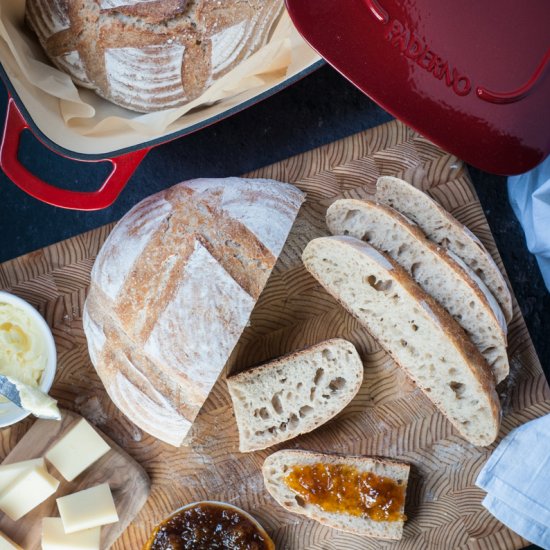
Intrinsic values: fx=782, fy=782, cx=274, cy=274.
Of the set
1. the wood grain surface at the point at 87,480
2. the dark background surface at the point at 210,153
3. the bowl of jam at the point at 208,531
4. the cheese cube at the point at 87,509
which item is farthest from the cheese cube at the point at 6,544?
the dark background surface at the point at 210,153

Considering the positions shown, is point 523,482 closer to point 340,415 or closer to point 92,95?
point 340,415

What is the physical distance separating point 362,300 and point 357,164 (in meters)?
0.41

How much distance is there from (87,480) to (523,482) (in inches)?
50.3

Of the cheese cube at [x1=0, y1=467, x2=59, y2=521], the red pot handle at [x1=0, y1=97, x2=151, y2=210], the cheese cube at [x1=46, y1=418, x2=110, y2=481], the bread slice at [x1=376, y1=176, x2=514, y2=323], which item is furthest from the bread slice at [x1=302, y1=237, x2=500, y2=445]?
the cheese cube at [x1=0, y1=467, x2=59, y2=521]

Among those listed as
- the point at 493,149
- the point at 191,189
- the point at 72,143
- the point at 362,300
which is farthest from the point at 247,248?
the point at 493,149

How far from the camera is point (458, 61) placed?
1.92 meters

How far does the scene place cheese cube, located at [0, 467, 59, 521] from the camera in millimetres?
2215

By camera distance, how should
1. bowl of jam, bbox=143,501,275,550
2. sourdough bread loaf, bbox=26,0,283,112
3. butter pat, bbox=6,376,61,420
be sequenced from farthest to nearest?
1. bowl of jam, bbox=143,501,275,550
2. butter pat, bbox=6,376,61,420
3. sourdough bread loaf, bbox=26,0,283,112

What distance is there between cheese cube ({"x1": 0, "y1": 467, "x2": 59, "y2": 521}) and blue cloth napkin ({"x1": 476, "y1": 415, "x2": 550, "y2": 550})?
4.07 ft

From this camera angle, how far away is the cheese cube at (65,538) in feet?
7.30

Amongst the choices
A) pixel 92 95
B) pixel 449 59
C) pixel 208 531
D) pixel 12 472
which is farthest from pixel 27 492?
pixel 449 59

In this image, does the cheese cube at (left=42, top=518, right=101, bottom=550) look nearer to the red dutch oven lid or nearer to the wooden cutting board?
the wooden cutting board

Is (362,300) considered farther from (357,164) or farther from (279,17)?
(279,17)

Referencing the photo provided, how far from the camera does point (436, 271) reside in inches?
87.2
